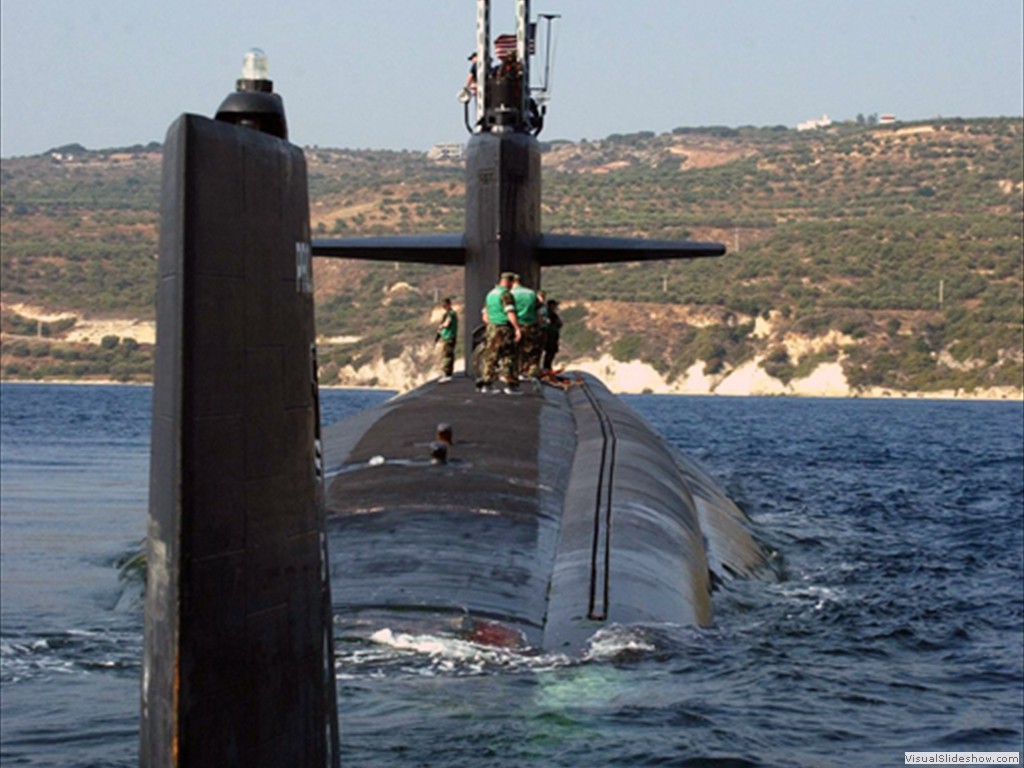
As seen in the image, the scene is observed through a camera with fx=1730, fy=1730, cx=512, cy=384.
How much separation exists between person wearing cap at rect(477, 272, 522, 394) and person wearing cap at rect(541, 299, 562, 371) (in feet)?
10.6

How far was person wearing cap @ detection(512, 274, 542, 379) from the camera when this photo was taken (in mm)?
21891

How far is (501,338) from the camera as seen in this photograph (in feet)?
71.9

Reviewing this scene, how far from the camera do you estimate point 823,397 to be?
11200cm

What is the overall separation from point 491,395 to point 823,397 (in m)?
91.4

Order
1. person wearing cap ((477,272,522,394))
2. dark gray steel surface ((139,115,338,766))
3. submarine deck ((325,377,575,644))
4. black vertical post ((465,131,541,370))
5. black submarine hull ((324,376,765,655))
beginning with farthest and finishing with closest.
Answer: black vertical post ((465,131,541,370)) → person wearing cap ((477,272,522,394)) → submarine deck ((325,377,575,644)) → black submarine hull ((324,376,765,655)) → dark gray steel surface ((139,115,338,766))

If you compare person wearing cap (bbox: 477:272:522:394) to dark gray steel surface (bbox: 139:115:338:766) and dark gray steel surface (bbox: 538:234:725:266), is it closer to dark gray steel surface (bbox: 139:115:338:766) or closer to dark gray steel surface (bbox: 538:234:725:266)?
dark gray steel surface (bbox: 538:234:725:266)

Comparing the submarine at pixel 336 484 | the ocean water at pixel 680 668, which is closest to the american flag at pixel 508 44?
the submarine at pixel 336 484

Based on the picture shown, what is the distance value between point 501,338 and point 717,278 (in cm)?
11158

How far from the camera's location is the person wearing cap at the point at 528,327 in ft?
71.8

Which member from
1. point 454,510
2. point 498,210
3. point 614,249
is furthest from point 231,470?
point 614,249

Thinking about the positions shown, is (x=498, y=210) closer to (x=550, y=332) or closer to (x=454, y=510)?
(x=550, y=332)

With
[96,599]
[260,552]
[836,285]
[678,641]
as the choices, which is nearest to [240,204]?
[260,552]

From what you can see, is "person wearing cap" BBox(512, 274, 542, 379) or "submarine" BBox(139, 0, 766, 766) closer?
"submarine" BBox(139, 0, 766, 766)

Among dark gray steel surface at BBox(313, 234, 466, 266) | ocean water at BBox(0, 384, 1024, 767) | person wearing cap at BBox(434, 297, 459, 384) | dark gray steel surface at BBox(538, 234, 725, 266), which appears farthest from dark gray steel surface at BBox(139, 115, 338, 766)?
person wearing cap at BBox(434, 297, 459, 384)
